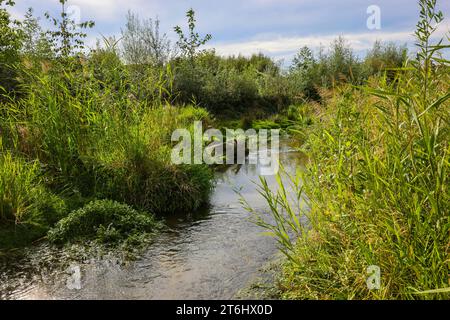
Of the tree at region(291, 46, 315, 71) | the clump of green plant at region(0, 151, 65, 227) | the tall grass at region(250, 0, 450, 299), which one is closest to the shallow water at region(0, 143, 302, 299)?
the clump of green plant at region(0, 151, 65, 227)

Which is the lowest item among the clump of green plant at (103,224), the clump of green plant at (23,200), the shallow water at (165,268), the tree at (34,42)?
the shallow water at (165,268)

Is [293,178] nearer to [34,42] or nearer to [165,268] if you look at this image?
[165,268]

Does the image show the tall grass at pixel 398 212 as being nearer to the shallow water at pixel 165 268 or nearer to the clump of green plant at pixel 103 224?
the shallow water at pixel 165 268

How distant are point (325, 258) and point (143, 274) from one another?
62.6 inches

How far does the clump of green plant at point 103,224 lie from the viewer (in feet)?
15.0

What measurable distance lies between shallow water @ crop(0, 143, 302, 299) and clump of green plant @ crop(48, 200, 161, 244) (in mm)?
212

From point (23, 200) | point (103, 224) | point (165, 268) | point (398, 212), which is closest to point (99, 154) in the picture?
point (23, 200)

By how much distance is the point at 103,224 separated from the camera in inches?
189

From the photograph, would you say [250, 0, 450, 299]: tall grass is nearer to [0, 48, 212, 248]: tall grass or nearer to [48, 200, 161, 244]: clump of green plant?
[48, 200, 161, 244]: clump of green plant

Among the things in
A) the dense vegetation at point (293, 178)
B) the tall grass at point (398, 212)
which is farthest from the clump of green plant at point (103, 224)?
the tall grass at point (398, 212)

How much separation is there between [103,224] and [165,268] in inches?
45.0

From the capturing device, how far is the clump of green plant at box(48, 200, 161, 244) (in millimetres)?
4586

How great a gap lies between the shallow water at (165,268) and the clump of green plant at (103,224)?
21cm
